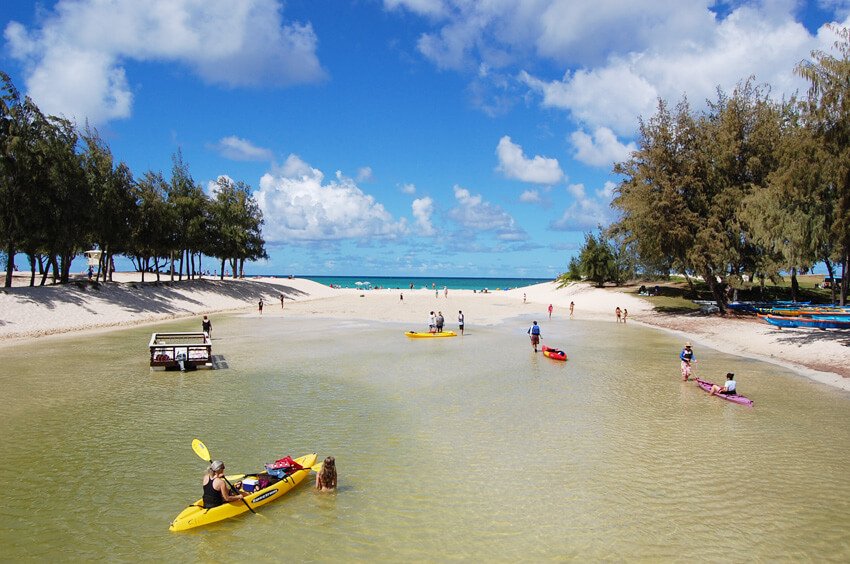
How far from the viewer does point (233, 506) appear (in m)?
12.1

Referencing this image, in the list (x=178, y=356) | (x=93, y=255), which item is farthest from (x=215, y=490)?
(x=93, y=255)

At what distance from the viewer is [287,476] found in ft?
43.8

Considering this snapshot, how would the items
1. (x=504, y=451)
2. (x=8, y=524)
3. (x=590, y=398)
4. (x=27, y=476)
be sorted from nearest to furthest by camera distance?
(x=8, y=524), (x=27, y=476), (x=504, y=451), (x=590, y=398)

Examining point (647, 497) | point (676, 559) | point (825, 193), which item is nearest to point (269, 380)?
point (647, 497)

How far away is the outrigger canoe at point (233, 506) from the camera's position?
11.5m

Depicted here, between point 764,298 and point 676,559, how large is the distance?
6938 cm

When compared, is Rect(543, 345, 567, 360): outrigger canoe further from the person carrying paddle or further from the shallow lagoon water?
the person carrying paddle

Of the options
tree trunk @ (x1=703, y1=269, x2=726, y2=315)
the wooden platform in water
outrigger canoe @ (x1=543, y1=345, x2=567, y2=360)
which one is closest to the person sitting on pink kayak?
outrigger canoe @ (x1=543, y1=345, x2=567, y2=360)

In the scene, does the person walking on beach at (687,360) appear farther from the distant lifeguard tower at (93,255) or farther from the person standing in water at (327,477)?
the distant lifeguard tower at (93,255)

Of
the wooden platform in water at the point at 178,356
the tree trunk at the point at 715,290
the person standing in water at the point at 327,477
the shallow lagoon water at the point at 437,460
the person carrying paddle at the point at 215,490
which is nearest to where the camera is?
the shallow lagoon water at the point at 437,460

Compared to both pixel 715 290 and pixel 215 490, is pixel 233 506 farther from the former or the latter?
pixel 715 290

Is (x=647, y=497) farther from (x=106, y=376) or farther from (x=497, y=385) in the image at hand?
(x=106, y=376)

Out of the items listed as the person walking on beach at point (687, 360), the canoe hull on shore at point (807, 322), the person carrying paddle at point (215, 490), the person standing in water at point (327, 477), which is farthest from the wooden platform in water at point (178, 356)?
the canoe hull on shore at point (807, 322)

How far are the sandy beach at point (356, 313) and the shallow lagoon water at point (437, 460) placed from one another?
7.60m
